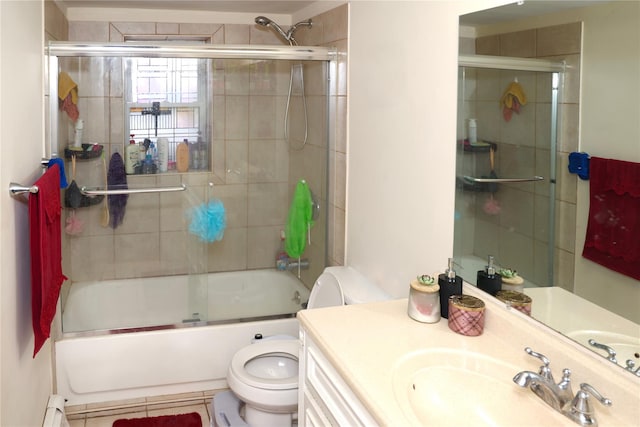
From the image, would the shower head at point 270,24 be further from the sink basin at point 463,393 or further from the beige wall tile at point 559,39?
the sink basin at point 463,393

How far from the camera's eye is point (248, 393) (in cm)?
260

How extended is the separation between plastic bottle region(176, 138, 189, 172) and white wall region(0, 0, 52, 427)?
2.26 feet

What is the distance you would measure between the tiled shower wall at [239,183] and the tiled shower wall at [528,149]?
1253mm

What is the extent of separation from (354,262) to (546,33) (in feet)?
5.49

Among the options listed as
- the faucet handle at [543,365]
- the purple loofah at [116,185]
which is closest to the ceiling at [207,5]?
the purple loofah at [116,185]

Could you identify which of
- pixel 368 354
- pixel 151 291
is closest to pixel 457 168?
pixel 368 354

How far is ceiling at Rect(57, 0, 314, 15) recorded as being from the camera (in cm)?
364

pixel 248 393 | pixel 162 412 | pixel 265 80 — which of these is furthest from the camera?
pixel 265 80

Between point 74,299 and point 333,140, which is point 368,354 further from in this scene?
point 74,299

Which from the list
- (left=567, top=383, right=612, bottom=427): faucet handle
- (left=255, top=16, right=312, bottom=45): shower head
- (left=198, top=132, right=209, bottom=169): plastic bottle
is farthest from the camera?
(left=255, top=16, right=312, bottom=45): shower head

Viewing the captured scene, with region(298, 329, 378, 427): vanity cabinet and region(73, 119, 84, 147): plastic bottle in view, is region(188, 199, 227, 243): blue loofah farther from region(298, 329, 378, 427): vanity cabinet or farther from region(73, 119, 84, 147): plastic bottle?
region(298, 329, 378, 427): vanity cabinet

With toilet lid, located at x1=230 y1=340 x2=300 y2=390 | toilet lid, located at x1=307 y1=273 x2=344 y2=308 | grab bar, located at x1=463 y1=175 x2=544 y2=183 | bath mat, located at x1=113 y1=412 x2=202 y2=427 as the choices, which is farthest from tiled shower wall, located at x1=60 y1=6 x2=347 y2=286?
grab bar, located at x1=463 y1=175 x2=544 y2=183

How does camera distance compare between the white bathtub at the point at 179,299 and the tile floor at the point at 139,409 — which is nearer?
the tile floor at the point at 139,409

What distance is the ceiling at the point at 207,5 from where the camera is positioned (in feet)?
11.9
